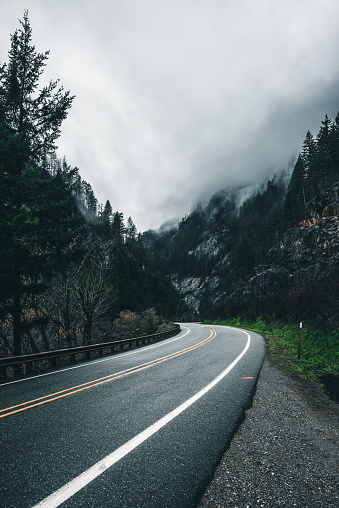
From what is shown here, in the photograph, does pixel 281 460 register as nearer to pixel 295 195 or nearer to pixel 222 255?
pixel 295 195

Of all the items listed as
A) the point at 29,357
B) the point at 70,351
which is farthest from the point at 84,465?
the point at 70,351

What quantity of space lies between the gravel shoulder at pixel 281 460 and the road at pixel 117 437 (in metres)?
0.19

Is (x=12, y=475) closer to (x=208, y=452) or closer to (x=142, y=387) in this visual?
(x=208, y=452)

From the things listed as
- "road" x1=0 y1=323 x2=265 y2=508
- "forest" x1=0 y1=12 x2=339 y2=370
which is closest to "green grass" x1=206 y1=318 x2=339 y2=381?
"forest" x1=0 y1=12 x2=339 y2=370

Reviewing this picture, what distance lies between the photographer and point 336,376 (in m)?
7.09

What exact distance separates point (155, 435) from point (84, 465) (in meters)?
1.13

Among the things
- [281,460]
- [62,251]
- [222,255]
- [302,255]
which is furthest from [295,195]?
[222,255]

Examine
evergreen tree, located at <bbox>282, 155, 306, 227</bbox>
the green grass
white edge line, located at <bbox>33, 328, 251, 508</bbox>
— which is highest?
evergreen tree, located at <bbox>282, 155, 306, 227</bbox>

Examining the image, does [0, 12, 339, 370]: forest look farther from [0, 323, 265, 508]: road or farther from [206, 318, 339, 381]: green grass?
[0, 323, 265, 508]: road

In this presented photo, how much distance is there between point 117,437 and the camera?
3494 millimetres

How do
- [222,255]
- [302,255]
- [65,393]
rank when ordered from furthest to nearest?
[222,255] → [302,255] → [65,393]

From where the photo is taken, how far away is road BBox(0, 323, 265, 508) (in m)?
2.38

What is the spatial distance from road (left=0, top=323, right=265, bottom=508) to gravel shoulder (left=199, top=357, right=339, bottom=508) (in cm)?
19

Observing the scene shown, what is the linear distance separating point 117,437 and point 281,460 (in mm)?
2382
